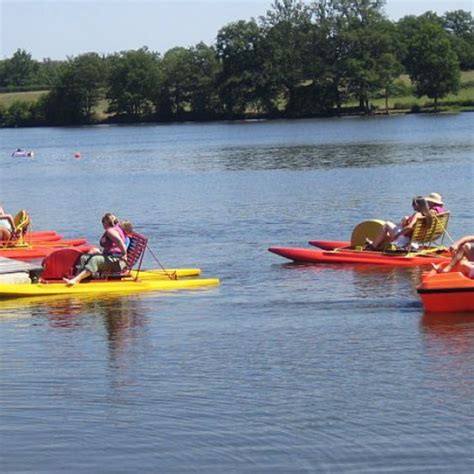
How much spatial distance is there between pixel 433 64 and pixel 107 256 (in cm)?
9868

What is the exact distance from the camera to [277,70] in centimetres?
12138

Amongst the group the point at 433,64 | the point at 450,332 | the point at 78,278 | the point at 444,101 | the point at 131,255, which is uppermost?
the point at 433,64

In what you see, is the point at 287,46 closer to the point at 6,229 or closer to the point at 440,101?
the point at 440,101

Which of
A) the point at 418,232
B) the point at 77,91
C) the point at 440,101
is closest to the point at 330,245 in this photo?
the point at 418,232

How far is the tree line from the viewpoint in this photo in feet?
382

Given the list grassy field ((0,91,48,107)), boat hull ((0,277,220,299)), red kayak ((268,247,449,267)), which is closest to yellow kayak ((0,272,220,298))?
boat hull ((0,277,220,299))

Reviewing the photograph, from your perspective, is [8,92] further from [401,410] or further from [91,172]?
[401,410]

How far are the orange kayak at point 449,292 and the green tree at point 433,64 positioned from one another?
9820 cm

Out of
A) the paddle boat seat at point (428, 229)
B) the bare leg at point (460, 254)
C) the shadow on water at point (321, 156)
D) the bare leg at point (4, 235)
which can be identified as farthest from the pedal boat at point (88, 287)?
the shadow on water at point (321, 156)

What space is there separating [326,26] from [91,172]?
2658 inches

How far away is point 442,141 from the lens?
68500mm

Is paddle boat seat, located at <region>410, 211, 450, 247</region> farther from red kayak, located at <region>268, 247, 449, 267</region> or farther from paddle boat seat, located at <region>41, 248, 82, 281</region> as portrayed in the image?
paddle boat seat, located at <region>41, 248, 82, 281</region>

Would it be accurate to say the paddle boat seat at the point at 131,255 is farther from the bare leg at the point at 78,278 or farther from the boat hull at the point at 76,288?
the bare leg at the point at 78,278

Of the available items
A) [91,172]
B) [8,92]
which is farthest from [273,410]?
[8,92]
